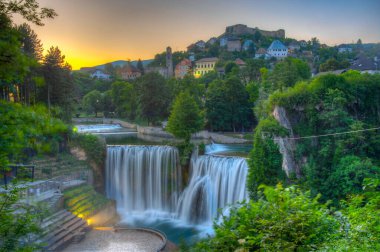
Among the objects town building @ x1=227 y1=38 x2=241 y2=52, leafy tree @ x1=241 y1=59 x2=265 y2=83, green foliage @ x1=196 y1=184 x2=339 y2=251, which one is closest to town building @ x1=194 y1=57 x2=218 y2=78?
town building @ x1=227 y1=38 x2=241 y2=52

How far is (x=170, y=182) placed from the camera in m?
24.0

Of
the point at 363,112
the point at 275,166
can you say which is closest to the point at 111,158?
the point at 275,166

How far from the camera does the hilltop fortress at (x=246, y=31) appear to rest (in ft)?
402

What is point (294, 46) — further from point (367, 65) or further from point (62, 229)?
point (62, 229)

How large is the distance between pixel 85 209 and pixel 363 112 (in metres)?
16.5

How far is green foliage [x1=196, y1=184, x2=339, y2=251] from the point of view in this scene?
5.09 meters

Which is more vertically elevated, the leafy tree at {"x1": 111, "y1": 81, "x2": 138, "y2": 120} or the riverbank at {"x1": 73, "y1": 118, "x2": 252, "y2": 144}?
the leafy tree at {"x1": 111, "y1": 81, "x2": 138, "y2": 120}

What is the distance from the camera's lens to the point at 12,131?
413 cm

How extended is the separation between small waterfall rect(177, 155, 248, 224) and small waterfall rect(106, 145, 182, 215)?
4.76 ft

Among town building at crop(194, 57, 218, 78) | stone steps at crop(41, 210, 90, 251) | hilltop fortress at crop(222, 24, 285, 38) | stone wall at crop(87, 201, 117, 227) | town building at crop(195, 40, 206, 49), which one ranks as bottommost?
stone wall at crop(87, 201, 117, 227)

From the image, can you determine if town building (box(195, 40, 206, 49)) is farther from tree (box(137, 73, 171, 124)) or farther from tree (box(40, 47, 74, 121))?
tree (box(40, 47, 74, 121))

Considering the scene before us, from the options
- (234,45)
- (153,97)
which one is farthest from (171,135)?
(234,45)

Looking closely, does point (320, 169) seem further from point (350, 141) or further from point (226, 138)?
point (226, 138)

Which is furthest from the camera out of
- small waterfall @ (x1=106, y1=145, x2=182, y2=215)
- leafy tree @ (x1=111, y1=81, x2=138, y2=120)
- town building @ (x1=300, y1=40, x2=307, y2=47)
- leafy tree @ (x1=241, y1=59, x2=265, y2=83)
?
town building @ (x1=300, y1=40, x2=307, y2=47)
